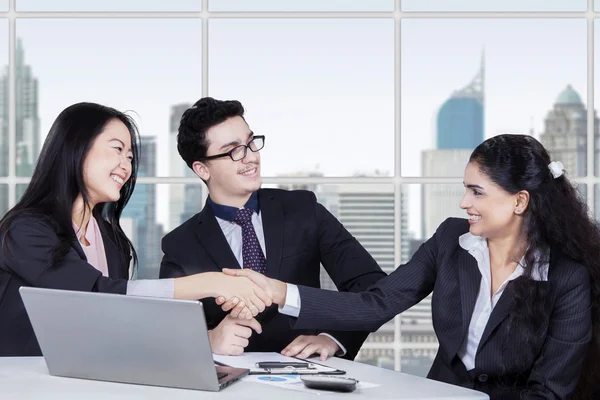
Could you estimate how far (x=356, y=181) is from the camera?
12.7ft

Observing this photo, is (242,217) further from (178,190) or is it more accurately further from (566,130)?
(566,130)

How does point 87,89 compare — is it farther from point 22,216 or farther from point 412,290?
point 412,290

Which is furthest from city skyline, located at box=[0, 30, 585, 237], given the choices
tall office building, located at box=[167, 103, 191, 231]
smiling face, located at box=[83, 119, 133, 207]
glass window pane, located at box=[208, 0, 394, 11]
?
smiling face, located at box=[83, 119, 133, 207]

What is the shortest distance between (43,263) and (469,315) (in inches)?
48.0

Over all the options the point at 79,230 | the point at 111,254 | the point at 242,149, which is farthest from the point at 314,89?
the point at 79,230

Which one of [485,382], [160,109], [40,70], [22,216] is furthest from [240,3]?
[485,382]

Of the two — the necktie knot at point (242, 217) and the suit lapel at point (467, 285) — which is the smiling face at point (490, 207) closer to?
the suit lapel at point (467, 285)

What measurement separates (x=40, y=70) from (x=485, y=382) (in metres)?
3.55

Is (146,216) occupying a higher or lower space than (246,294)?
higher

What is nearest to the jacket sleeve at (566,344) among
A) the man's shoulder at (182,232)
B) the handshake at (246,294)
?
the handshake at (246,294)

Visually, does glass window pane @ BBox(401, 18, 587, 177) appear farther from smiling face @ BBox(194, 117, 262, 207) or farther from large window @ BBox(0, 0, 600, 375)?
smiling face @ BBox(194, 117, 262, 207)

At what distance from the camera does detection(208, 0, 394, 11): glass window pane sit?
16.4ft

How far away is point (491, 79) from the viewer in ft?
18.6

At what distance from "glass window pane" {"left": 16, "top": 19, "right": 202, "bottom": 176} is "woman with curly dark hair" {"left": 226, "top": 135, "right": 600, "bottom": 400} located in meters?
2.58
